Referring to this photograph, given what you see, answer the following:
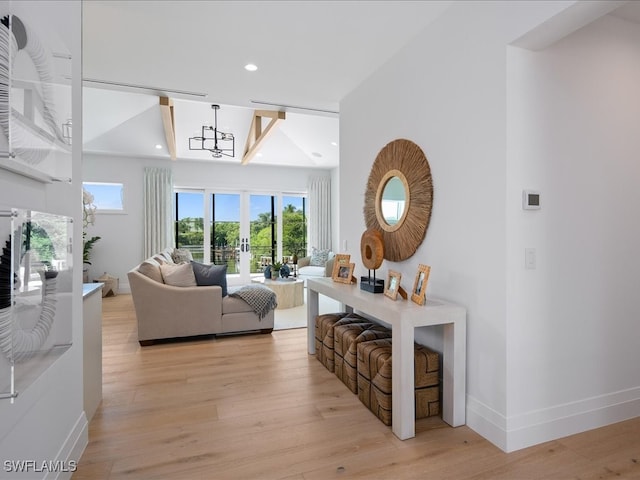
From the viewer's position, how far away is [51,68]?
1.50 meters

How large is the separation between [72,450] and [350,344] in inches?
68.4

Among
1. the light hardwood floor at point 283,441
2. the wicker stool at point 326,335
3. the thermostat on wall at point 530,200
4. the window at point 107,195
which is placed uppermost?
the window at point 107,195

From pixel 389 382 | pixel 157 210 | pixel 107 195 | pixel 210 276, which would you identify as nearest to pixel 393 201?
pixel 389 382

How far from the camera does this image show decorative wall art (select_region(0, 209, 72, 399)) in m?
1.10

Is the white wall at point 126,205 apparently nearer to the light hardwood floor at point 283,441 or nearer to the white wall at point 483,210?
the light hardwood floor at point 283,441

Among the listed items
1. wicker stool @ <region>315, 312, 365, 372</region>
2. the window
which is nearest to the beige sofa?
wicker stool @ <region>315, 312, 365, 372</region>

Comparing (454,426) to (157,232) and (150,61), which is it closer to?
(150,61)

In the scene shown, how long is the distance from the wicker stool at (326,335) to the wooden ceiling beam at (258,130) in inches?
121

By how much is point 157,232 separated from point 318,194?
3.67m

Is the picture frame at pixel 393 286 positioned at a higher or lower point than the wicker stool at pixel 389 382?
higher

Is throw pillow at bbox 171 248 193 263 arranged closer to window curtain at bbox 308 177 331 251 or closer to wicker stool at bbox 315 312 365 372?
window curtain at bbox 308 177 331 251

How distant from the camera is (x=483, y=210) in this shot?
211 cm

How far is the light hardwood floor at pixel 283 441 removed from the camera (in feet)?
5.89

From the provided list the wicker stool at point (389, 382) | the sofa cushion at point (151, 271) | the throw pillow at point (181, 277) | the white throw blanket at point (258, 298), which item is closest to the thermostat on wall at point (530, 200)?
the wicker stool at point (389, 382)
